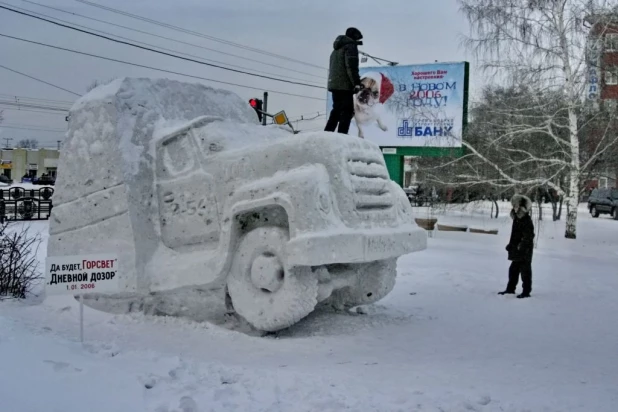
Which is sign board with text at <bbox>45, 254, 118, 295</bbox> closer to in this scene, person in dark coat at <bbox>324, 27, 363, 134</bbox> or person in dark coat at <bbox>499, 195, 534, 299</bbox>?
person in dark coat at <bbox>324, 27, 363, 134</bbox>

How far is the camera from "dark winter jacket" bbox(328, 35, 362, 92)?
869 cm

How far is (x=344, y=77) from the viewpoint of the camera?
874 cm

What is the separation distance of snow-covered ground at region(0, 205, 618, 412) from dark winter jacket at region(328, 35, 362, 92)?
3.00m

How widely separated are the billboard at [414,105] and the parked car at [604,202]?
15.9 meters

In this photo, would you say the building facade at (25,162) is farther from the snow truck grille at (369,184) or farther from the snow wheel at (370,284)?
the snow truck grille at (369,184)

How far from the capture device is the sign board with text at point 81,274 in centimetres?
582

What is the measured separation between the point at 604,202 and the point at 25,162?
60650mm

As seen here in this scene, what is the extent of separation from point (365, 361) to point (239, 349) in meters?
1.20

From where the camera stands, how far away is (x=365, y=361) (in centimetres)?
579

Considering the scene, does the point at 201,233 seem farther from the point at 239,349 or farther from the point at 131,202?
the point at 239,349

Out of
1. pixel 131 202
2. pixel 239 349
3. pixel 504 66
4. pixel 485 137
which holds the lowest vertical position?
pixel 239 349

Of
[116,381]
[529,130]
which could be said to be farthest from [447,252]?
[116,381]

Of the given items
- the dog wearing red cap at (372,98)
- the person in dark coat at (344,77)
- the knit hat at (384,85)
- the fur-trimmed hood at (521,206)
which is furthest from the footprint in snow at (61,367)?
the knit hat at (384,85)

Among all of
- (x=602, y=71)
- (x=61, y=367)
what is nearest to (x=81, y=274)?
(x=61, y=367)
